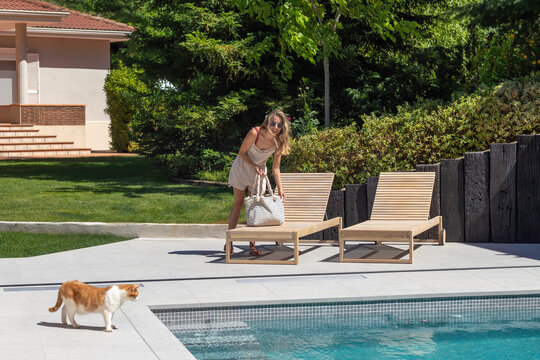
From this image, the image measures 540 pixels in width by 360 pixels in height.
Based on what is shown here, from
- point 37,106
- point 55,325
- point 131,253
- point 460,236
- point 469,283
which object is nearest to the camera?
point 55,325

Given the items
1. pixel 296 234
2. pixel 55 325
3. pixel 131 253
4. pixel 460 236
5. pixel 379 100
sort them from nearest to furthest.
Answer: pixel 55 325, pixel 296 234, pixel 131 253, pixel 460 236, pixel 379 100

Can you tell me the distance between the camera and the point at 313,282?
8312 millimetres

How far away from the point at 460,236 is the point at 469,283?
3.47 meters

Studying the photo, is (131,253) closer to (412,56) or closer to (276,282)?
(276,282)

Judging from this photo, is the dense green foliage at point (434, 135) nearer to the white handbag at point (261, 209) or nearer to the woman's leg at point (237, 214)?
the woman's leg at point (237, 214)

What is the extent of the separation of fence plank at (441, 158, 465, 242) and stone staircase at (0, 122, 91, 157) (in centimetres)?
1646

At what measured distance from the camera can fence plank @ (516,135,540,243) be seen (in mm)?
11305

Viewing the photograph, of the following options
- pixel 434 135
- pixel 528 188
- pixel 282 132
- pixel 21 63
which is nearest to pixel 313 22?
pixel 434 135

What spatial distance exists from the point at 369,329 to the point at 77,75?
26.4 m

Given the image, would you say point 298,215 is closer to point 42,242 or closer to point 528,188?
point 528,188

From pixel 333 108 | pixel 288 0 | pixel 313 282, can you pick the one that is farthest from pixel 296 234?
pixel 333 108

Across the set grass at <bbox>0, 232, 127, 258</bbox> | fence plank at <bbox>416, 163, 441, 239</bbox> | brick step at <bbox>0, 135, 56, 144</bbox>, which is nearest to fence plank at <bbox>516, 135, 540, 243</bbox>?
fence plank at <bbox>416, 163, 441, 239</bbox>

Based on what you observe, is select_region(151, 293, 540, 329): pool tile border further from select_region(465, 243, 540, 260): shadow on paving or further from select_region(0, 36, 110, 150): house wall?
select_region(0, 36, 110, 150): house wall

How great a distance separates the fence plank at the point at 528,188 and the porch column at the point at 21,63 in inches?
735
